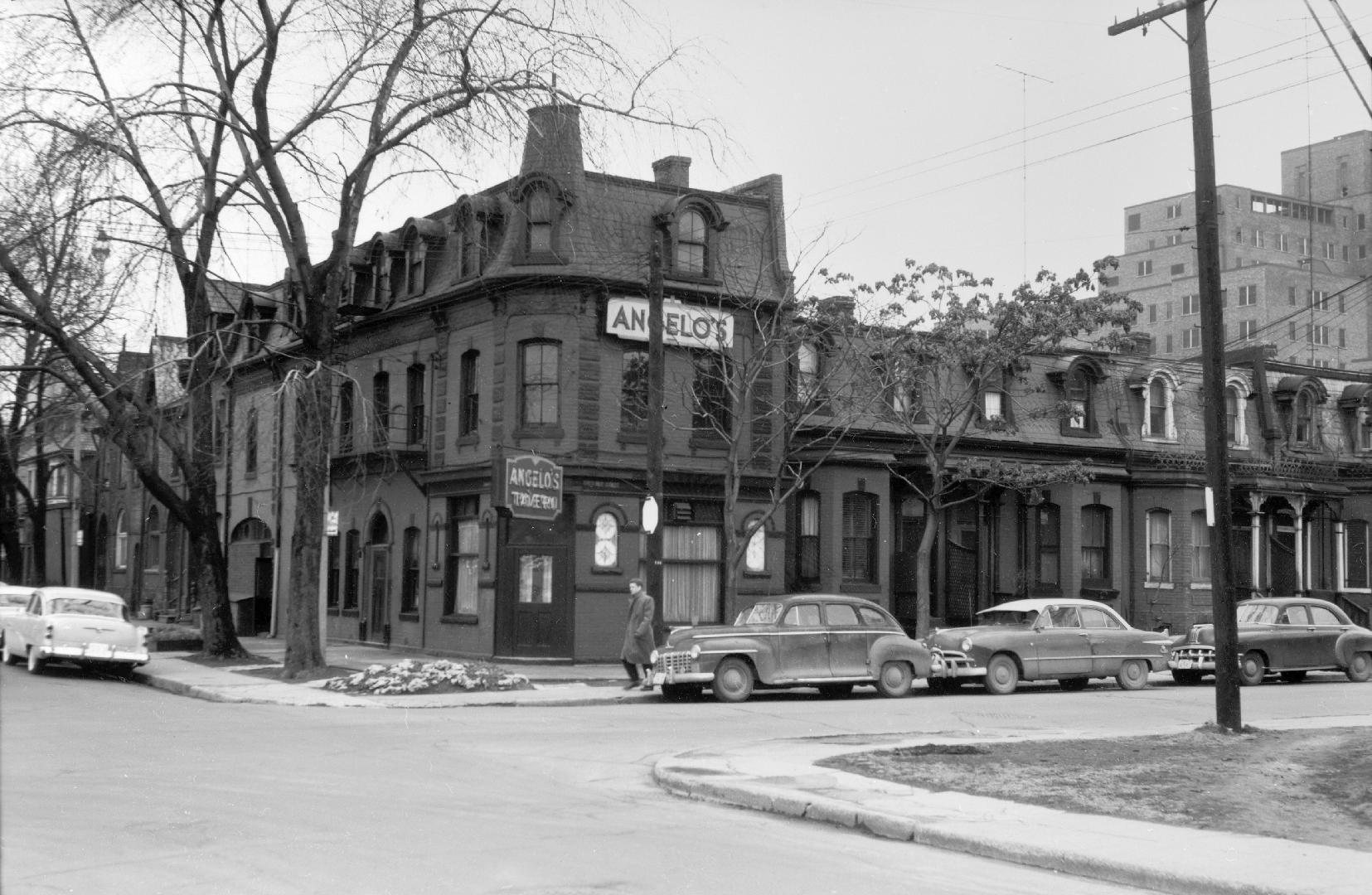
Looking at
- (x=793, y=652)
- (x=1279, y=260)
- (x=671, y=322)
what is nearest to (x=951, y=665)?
(x=793, y=652)

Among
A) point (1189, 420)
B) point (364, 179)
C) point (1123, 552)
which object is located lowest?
point (1123, 552)

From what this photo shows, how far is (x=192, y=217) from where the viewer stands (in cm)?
2572

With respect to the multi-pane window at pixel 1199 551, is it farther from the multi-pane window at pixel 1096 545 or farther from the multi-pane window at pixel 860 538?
the multi-pane window at pixel 860 538

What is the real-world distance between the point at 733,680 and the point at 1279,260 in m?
80.5

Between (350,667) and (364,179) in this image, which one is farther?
(350,667)

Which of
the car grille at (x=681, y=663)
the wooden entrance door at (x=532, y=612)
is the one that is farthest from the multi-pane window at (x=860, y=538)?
the car grille at (x=681, y=663)

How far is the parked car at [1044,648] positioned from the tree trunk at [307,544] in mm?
10848

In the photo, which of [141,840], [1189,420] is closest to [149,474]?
[141,840]

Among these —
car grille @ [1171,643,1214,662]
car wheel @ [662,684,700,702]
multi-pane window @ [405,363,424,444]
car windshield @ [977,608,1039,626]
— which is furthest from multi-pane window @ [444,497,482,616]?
car grille @ [1171,643,1214,662]

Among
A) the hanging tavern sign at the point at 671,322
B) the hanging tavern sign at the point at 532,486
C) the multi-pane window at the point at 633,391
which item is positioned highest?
the hanging tavern sign at the point at 671,322

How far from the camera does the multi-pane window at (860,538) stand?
1332 inches

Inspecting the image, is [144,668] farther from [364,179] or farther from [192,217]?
[364,179]

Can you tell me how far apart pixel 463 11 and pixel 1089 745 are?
15.2m

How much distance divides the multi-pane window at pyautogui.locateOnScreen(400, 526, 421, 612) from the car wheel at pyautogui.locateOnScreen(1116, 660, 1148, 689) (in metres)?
16.1
